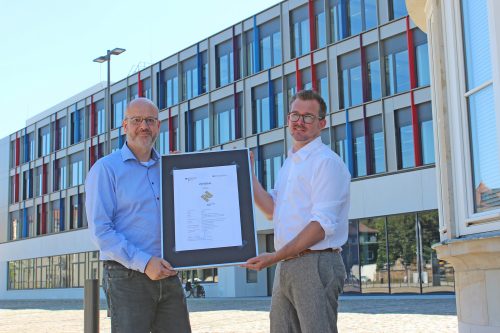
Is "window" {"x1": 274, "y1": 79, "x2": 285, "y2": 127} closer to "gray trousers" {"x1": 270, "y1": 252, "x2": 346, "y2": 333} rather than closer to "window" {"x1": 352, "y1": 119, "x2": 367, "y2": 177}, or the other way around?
"window" {"x1": 352, "y1": 119, "x2": 367, "y2": 177}

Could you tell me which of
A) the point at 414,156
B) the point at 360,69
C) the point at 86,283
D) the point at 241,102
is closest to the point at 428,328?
the point at 86,283

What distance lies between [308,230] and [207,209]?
0.79 meters

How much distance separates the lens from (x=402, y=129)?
29156 millimetres

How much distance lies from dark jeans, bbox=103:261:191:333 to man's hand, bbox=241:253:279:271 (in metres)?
0.62

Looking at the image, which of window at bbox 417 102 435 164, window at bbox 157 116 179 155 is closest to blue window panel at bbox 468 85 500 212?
window at bbox 417 102 435 164

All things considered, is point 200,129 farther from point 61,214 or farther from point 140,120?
point 140,120

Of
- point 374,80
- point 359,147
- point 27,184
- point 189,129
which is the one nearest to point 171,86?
point 189,129

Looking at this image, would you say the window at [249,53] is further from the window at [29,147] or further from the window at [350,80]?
the window at [29,147]

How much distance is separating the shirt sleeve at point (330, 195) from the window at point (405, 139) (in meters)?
25.2

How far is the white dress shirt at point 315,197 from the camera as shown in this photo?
4.09m

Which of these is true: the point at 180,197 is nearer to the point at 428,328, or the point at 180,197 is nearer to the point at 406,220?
the point at 428,328

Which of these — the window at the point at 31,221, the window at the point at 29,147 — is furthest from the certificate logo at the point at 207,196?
→ the window at the point at 29,147

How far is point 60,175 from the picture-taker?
52875 millimetres

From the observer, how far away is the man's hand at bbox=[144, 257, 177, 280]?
4285mm
